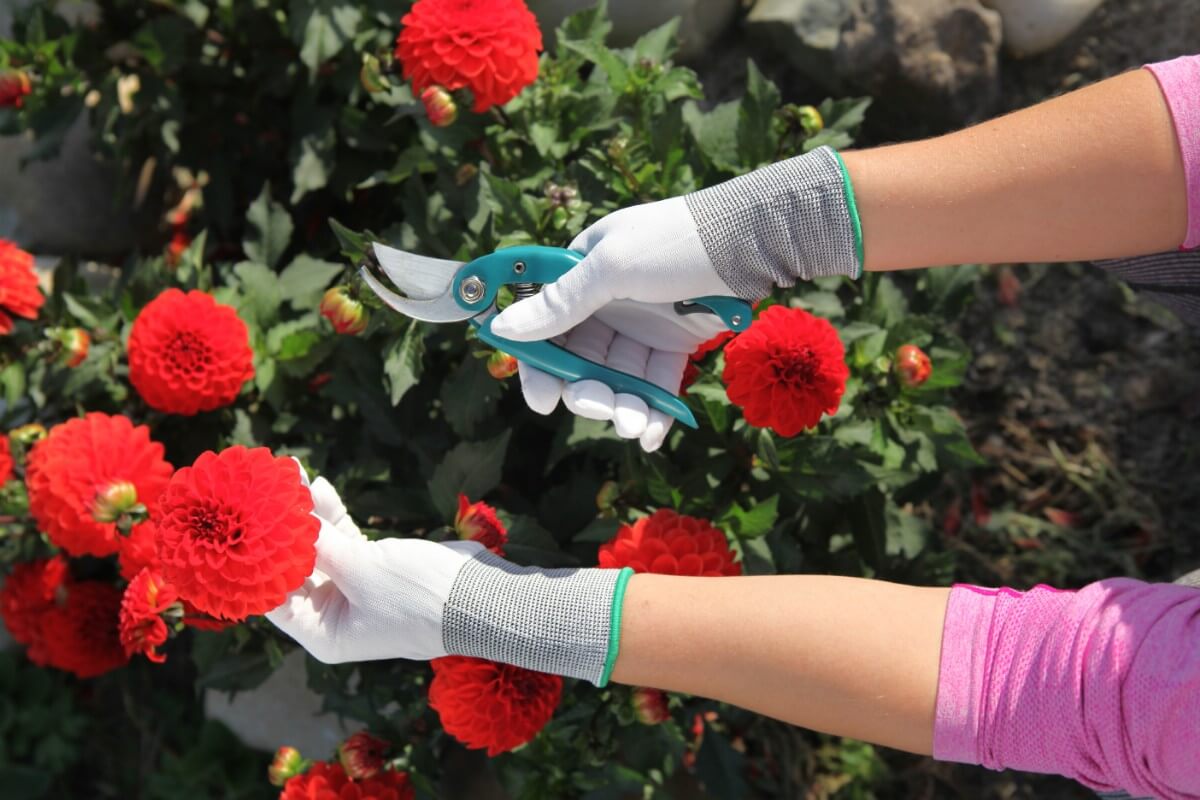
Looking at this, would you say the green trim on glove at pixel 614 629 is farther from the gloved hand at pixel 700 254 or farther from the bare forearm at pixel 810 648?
the gloved hand at pixel 700 254

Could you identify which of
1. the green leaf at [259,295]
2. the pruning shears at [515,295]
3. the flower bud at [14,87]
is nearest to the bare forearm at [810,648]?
the pruning shears at [515,295]

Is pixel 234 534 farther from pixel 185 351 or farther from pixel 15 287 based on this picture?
pixel 15 287

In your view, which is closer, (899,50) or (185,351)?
(185,351)

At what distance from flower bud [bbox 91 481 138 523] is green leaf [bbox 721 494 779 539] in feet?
2.60

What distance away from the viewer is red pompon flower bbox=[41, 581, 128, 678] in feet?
5.65

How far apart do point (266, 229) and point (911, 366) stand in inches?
43.4

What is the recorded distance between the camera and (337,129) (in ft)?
6.55

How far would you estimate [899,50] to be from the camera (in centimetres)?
209

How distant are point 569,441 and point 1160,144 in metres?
0.83

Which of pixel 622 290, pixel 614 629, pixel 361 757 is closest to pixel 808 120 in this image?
pixel 622 290

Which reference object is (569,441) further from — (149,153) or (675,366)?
(149,153)

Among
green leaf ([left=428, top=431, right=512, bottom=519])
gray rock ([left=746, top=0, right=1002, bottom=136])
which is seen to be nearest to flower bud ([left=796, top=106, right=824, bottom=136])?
green leaf ([left=428, top=431, right=512, bottom=519])

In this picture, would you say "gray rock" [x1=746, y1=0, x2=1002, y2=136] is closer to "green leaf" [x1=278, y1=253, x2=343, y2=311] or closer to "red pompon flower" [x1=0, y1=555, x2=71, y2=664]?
"green leaf" [x1=278, y1=253, x2=343, y2=311]

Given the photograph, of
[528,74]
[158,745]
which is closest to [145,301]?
[528,74]
